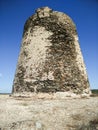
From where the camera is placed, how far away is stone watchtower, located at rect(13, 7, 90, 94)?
10305 mm

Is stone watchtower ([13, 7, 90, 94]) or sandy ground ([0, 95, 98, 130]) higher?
stone watchtower ([13, 7, 90, 94])

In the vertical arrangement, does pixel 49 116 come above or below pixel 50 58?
below

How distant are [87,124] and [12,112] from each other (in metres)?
2.75

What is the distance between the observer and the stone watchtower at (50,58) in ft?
33.8

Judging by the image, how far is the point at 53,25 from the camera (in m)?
11.4

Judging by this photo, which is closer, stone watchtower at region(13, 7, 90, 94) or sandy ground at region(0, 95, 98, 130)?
sandy ground at region(0, 95, 98, 130)

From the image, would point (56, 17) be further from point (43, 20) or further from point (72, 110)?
point (72, 110)

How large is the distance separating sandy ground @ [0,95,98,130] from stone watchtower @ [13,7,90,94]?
220cm

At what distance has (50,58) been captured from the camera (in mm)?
10602

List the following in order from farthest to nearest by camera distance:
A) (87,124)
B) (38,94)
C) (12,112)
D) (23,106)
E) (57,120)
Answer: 1. (38,94)
2. (23,106)
3. (12,112)
4. (57,120)
5. (87,124)

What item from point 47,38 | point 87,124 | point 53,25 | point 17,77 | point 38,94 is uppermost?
point 53,25

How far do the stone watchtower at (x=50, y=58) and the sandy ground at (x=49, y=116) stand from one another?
2.20m

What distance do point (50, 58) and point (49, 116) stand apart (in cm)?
439

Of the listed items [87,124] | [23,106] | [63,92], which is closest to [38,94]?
[63,92]
